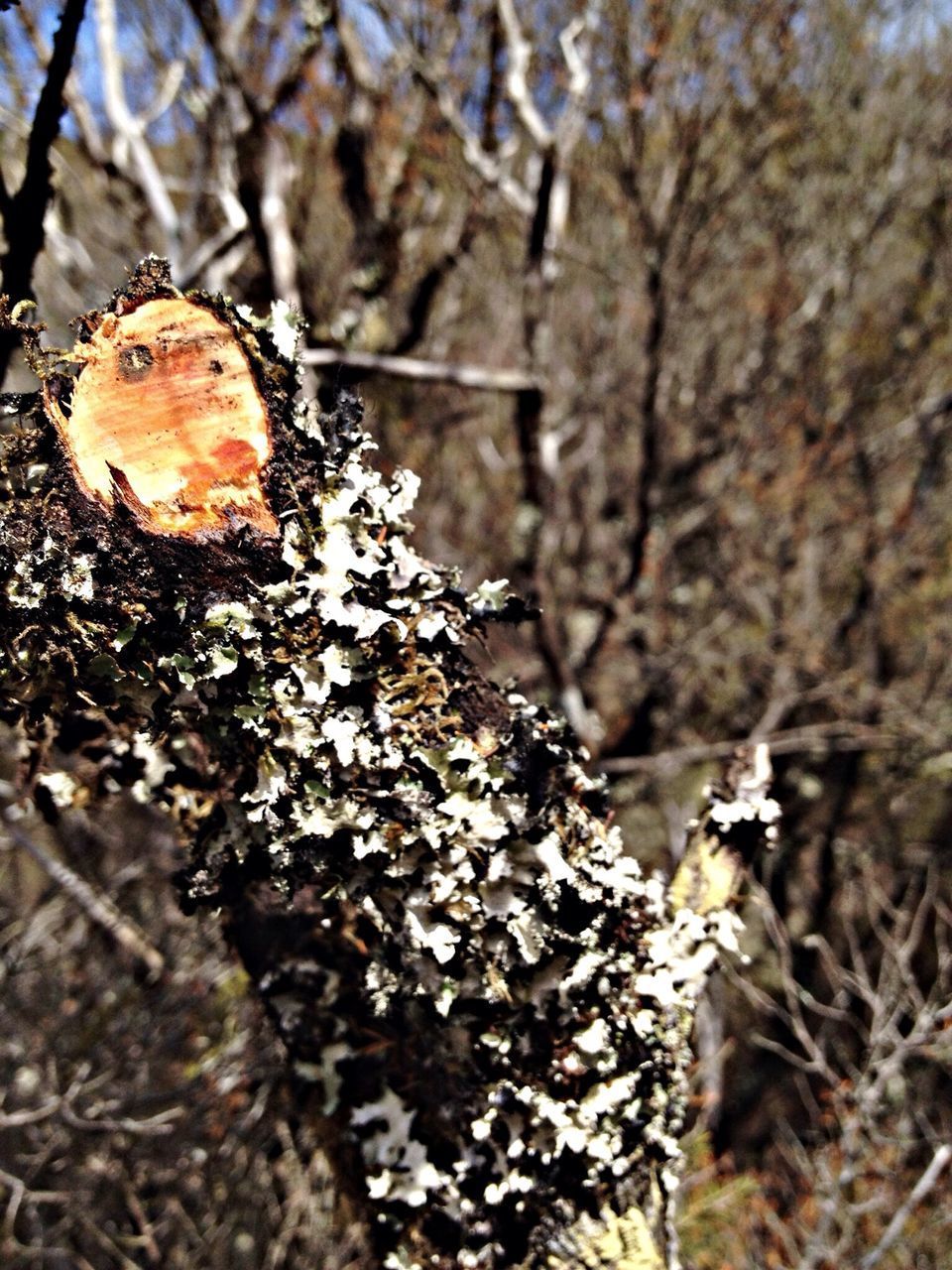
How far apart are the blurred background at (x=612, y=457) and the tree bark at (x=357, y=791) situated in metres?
0.20

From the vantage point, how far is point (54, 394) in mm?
1097

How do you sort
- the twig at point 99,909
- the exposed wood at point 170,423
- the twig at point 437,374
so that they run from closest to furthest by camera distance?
the exposed wood at point 170,423 < the twig at point 437,374 < the twig at point 99,909

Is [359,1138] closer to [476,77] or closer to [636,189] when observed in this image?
[636,189]

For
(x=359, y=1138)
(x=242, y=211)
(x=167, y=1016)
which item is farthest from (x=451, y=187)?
(x=359, y=1138)

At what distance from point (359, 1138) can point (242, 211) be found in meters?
3.19

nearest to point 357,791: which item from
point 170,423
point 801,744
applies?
point 170,423

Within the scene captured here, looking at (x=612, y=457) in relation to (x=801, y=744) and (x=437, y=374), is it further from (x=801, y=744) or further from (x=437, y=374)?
(x=437, y=374)

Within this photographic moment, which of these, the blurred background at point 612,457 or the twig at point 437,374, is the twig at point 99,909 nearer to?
the blurred background at point 612,457

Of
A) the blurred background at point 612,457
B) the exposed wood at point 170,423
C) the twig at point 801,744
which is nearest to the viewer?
the exposed wood at point 170,423

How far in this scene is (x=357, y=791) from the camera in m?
1.18

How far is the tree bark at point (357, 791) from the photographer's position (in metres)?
1.10

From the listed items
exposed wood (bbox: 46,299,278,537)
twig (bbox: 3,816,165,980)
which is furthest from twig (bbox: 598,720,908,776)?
exposed wood (bbox: 46,299,278,537)

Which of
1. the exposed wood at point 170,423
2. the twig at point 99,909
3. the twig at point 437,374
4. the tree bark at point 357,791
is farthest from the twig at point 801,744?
Answer: the exposed wood at point 170,423

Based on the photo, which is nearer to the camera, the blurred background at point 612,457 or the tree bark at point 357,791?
the tree bark at point 357,791
